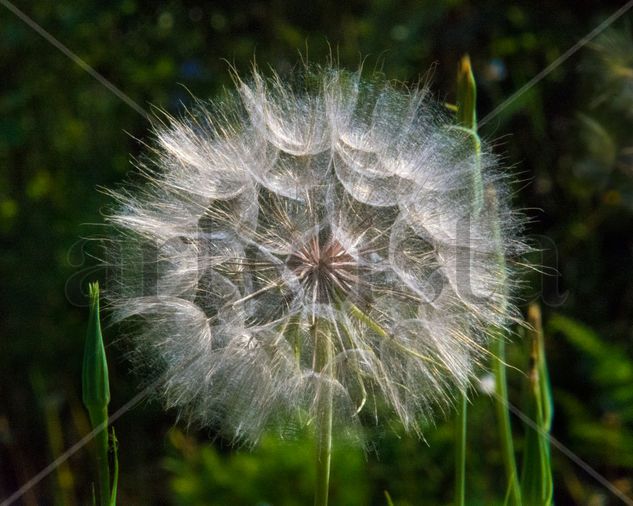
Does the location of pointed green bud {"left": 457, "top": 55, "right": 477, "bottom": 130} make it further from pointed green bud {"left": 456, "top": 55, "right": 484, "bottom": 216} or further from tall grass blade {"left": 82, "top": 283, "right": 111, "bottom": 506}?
tall grass blade {"left": 82, "top": 283, "right": 111, "bottom": 506}

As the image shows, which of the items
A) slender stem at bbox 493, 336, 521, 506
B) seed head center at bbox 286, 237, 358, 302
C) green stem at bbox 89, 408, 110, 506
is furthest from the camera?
seed head center at bbox 286, 237, 358, 302

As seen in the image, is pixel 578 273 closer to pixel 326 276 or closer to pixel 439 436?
pixel 439 436

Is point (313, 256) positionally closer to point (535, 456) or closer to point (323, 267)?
point (323, 267)

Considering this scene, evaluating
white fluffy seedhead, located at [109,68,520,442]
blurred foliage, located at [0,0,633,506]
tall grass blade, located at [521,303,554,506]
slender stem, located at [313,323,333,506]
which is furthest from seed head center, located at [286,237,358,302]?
blurred foliage, located at [0,0,633,506]

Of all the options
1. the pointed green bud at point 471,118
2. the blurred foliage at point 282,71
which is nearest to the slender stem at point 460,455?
the pointed green bud at point 471,118

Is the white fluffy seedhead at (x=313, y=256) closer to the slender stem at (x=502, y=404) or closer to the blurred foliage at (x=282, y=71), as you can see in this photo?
the slender stem at (x=502, y=404)

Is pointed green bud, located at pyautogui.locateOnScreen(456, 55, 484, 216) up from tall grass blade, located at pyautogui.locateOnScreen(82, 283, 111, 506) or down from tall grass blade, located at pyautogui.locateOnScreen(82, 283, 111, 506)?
up
